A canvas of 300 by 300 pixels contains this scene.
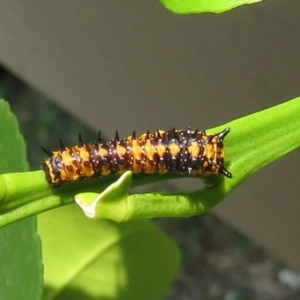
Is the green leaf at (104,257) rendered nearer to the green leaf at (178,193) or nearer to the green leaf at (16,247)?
the green leaf at (16,247)

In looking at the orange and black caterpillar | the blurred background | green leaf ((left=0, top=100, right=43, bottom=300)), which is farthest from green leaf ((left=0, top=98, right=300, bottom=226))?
the blurred background

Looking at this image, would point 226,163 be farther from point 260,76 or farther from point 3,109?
point 260,76

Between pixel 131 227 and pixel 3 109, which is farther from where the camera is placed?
pixel 131 227

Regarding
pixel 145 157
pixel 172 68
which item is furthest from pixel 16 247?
pixel 172 68

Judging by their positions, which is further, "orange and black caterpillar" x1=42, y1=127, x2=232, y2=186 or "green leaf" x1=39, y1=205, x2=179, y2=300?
"green leaf" x1=39, y1=205, x2=179, y2=300

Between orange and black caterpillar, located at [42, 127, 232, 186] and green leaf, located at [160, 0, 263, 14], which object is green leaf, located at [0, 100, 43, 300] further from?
green leaf, located at [160, 0, 263, 14]

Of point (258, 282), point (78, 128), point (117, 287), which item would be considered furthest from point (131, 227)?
point (78, 128)
